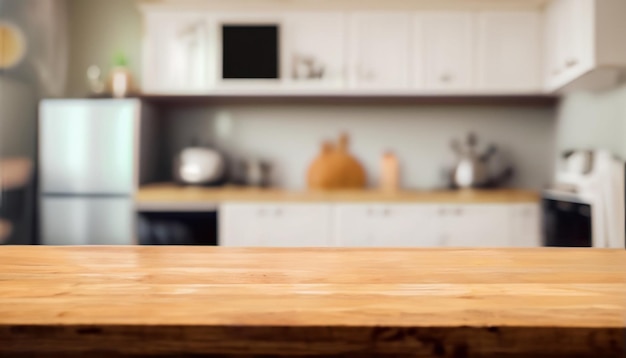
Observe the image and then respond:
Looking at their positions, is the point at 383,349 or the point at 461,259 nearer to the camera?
the point at 383,349

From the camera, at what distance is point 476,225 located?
10.3 ft

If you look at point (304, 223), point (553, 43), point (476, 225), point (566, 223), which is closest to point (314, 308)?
point (566, 223)

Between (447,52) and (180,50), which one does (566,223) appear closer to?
(447,52)

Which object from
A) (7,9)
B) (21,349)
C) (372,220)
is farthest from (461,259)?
(7,9)

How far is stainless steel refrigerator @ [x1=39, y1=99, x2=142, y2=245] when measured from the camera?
10.5 ft

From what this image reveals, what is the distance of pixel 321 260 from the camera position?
928 millimetres

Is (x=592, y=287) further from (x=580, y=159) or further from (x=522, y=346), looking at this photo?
(x=580, y=159)

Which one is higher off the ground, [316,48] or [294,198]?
[316,48]

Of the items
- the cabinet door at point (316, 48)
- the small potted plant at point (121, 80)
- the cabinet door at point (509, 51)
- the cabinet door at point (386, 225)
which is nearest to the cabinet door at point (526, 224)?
the cabinet door at point (386, 225)

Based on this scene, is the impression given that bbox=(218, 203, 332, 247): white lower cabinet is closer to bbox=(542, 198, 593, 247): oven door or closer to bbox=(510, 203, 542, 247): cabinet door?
bbox=(510, 203, 542, 247): cabinet door

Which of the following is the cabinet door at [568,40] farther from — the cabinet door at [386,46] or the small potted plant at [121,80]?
the small potted plant at [121,80]

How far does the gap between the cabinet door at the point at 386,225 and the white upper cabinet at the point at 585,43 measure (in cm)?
98

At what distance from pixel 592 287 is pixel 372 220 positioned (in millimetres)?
2435

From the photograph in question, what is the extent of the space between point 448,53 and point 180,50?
1572 mm
